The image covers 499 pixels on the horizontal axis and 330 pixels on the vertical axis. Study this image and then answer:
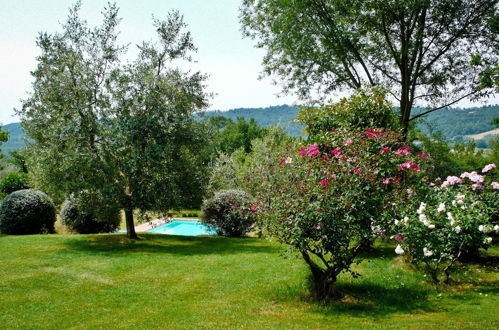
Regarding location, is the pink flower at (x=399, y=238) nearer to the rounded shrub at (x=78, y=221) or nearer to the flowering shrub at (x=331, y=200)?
the flowering shrub at (x=331, y=200)

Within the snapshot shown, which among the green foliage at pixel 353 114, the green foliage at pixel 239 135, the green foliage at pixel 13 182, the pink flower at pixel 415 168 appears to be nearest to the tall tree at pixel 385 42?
the green foliage at pixel 353 114

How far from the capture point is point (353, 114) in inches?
540

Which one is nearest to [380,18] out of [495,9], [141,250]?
[495,9]

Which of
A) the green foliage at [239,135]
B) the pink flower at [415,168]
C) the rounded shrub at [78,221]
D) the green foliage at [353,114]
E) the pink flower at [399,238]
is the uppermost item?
the green foliage at [239,135]

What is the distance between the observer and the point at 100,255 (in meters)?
13.5

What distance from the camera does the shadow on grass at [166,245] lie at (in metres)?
14.6

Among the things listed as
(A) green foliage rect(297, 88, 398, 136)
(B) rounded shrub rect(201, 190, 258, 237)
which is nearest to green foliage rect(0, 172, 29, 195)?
(B) rounded shrub rect(201, 190, 258, 237)

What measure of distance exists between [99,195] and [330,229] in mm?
10844

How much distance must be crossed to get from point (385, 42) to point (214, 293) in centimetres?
1396

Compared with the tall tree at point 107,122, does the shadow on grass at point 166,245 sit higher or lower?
lower

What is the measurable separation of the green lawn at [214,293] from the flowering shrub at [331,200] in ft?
3.49

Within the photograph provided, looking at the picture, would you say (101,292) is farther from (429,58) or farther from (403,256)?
(429,58)

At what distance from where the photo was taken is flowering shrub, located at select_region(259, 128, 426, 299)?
769cm

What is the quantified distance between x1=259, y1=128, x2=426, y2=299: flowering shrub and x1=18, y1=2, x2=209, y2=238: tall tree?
7691 millimetres
